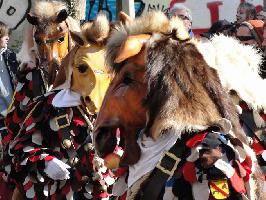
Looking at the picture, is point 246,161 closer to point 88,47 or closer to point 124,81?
point 124,81

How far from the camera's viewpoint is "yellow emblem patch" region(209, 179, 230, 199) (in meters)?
2.37

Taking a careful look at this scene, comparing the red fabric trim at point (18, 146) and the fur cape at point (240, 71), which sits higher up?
the fur cape at point (240, 71)

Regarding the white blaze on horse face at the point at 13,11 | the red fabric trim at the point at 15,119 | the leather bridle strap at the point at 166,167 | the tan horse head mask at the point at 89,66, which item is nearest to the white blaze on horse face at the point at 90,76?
the tan horse head mask at the point at 89,66

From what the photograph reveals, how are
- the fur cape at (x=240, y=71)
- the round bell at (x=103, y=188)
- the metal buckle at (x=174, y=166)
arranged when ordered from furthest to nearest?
the round bell at (x=103, y=188) < the fur cape at (x=240, y=71) < the metal buckle at (x=174, y=166)

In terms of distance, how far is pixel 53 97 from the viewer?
14.2ft

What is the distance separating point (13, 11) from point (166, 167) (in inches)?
442

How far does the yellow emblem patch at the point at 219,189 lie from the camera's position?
2.37 metres

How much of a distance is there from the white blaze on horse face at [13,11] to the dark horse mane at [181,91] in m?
10.8

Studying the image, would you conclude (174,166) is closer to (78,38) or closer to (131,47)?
(131,47)

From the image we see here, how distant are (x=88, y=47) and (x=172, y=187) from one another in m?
1.95

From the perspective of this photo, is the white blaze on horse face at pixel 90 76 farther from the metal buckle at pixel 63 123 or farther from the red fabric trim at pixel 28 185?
the red fabric trim at pixel 28 185

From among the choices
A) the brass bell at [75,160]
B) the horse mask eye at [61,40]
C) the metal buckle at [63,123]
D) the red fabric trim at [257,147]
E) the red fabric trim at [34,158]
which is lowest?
the brass bell at [75,160]

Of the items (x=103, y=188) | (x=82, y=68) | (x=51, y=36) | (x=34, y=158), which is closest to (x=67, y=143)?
(x=34, y=158)

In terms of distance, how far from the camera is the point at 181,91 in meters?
2.48
